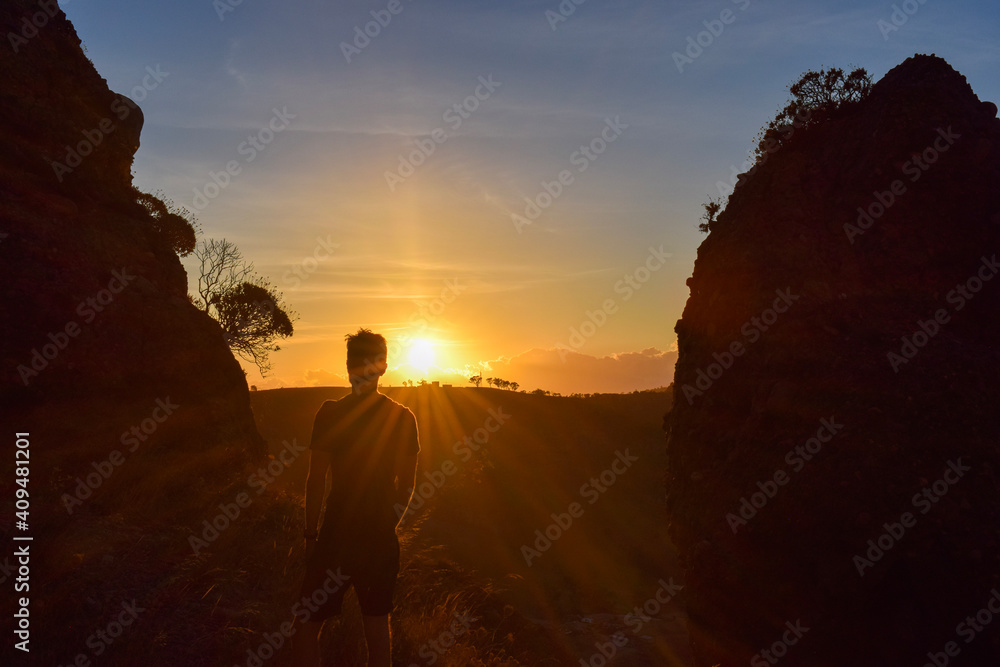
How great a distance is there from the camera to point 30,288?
9.03m

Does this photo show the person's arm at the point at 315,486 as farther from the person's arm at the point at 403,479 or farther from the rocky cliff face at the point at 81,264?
the rocky cliff face at the point at 81,264

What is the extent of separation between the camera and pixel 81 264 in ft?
32.5

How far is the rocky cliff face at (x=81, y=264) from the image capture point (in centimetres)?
906

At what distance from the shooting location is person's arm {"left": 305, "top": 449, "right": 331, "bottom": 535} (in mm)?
4293

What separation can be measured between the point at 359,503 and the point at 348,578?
1.63ft

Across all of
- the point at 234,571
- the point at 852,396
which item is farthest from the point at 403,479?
the point at 852,396

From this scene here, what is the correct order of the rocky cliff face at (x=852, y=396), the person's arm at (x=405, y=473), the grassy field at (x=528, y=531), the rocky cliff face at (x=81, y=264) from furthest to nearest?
the rocky cliff face at (x=81, y=264), the grassy field at (x=528, y=531), the rocky cliff face at (x=852, y=396), the person's arm at (x=405, y=473)

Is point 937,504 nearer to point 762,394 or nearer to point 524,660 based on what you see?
point 762,394

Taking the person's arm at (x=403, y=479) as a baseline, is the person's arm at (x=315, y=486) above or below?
below

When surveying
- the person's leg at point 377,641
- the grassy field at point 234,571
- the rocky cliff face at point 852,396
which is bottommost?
the grassy field at point 234,571

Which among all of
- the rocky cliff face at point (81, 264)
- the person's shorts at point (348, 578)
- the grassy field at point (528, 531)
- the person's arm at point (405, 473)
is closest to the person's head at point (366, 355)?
the person's arm at point (405, 473)

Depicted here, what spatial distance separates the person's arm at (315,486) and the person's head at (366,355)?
627 millimetres

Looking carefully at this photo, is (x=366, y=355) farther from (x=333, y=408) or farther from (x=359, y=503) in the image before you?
(x=359, y=503)

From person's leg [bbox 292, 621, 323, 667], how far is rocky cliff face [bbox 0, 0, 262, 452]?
7.04 metres
